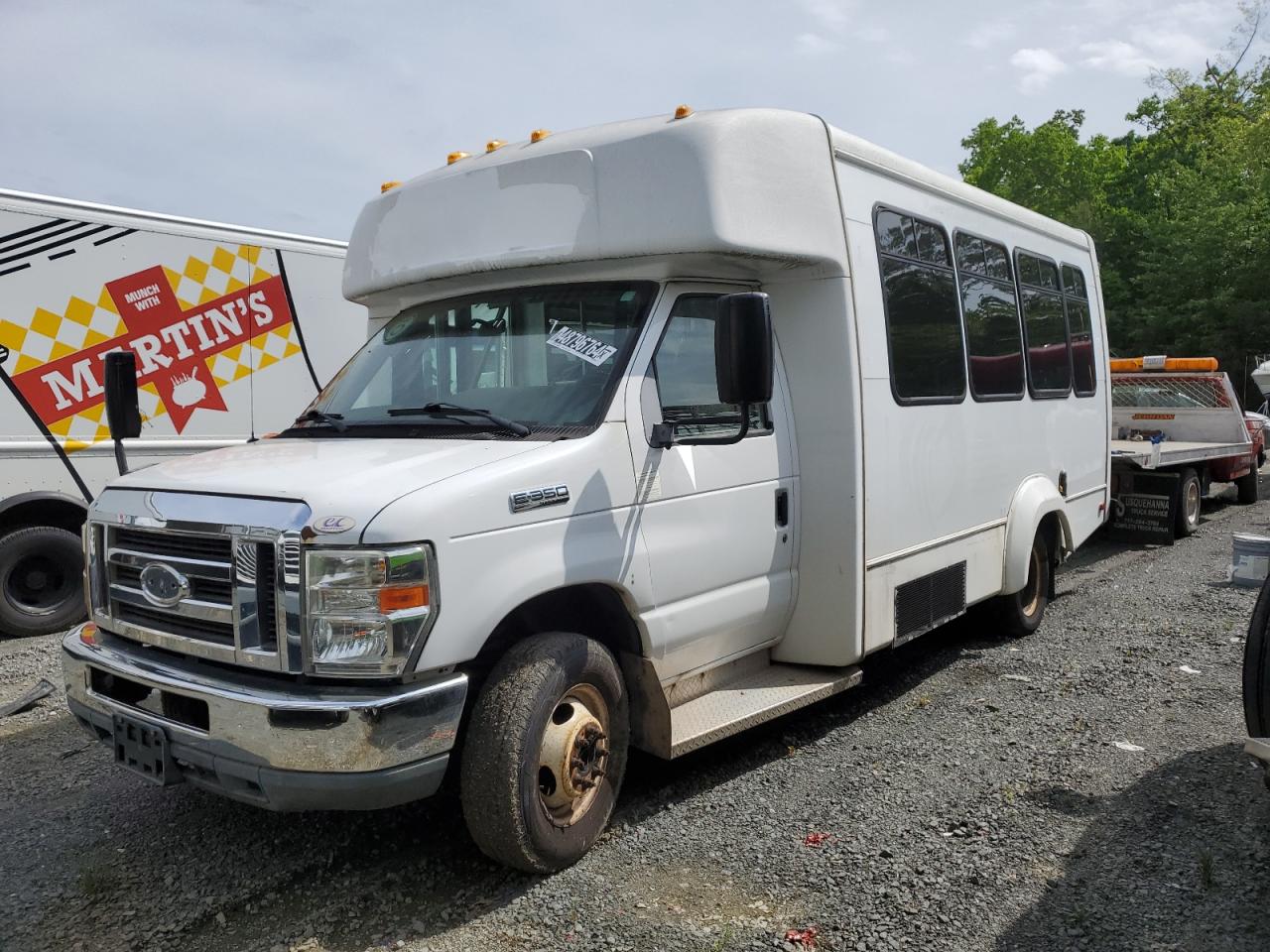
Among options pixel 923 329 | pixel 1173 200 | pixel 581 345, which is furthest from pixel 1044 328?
pixel 1173 200

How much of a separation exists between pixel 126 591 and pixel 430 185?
2.36 meters

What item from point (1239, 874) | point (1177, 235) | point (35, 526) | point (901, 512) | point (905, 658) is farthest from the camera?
point (1177, 235)

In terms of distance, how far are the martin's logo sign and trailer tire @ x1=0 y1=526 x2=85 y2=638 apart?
2.84 feet

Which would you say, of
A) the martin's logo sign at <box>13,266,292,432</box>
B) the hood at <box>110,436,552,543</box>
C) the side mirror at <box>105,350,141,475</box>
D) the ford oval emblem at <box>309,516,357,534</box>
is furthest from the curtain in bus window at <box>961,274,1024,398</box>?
the martin's logo sign at <box>13,266,292,432</box>

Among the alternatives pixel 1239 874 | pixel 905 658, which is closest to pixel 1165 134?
pixel 905 658

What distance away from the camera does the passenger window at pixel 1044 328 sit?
23.2 ft

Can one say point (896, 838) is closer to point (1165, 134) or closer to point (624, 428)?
point (624, 428)

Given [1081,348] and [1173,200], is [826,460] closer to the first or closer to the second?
[1081,348]

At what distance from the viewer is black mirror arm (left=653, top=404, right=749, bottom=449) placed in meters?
4.12

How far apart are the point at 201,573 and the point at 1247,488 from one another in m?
15.2

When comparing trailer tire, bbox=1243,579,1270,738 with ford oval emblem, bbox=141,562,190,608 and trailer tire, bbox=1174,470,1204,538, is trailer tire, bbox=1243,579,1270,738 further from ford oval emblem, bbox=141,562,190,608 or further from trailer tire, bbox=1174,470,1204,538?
trailer tire, bbox=1174,470,1204,538

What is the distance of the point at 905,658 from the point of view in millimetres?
6793

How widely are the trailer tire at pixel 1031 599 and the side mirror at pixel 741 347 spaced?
12.4ft

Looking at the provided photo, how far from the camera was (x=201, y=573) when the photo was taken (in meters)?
3.42
